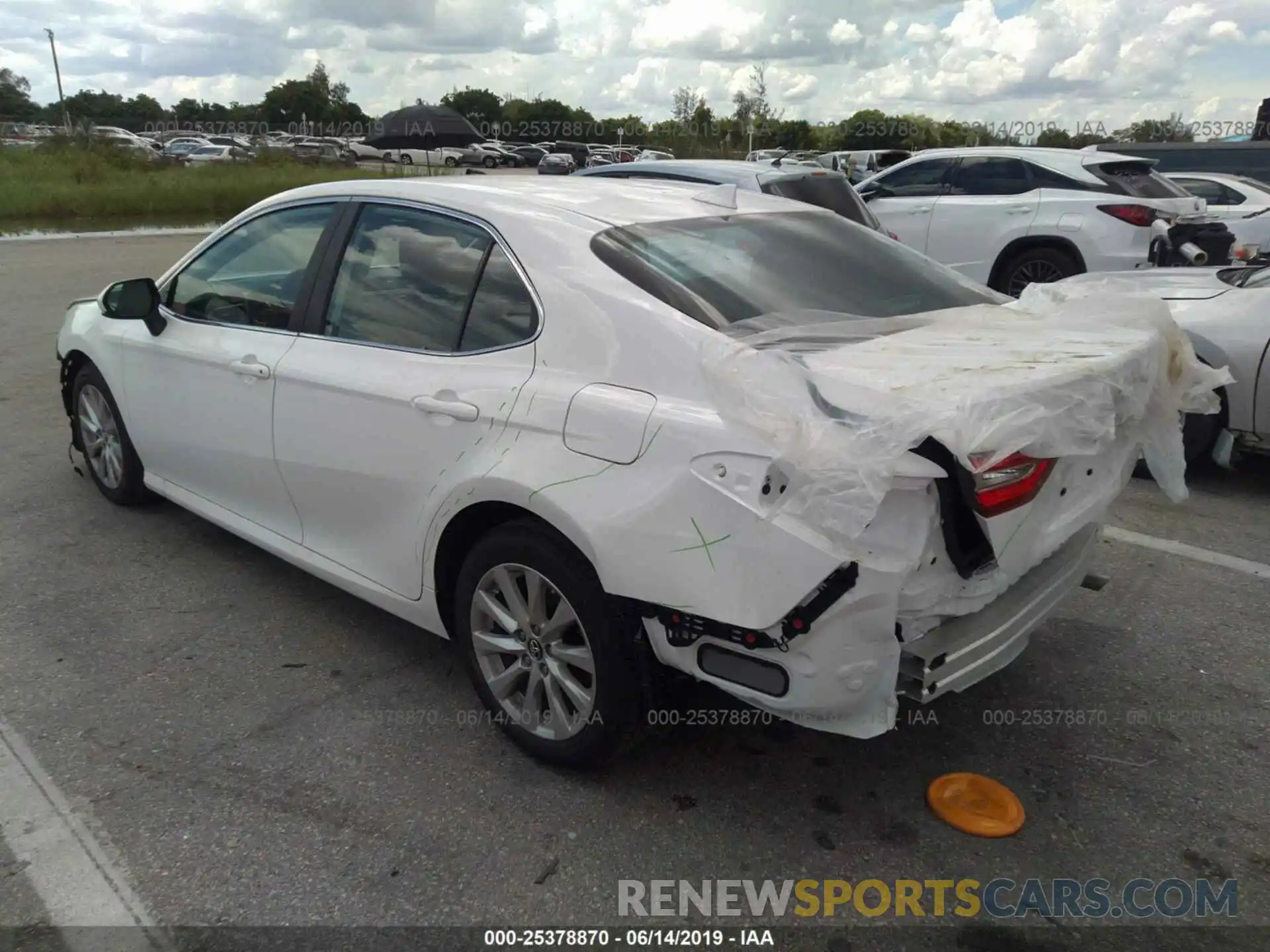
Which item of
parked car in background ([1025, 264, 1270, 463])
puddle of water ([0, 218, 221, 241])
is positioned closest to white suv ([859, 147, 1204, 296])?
parked car in background ([1025, 264, 1270, 463])

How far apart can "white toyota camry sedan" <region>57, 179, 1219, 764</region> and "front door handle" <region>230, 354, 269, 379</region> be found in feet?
0.04

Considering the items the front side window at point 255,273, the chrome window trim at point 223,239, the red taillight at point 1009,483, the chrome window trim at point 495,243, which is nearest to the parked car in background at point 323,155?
the chrome window trim at point 223,239

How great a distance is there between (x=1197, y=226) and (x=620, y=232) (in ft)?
27.1

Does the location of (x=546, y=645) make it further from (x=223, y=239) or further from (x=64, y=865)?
(x=223, y=239)

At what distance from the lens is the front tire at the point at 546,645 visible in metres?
2.62

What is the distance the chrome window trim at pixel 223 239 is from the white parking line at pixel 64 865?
1.67 meters

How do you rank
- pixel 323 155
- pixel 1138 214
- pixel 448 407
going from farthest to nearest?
pixel 323 155 → pixel 1138 214 → pixel 448 407

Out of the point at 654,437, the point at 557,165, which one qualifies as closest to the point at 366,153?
the point at 557,165

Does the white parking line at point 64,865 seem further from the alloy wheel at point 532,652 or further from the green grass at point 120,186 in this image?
the green grass at point 120,186

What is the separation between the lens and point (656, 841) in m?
2.66

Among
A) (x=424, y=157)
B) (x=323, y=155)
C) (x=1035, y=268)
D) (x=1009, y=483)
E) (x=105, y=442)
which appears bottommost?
(x=105, y=442)

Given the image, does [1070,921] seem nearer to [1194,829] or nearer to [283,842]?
[1194,829]

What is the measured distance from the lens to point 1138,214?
29.7 ft

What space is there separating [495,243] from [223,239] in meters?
1.76
